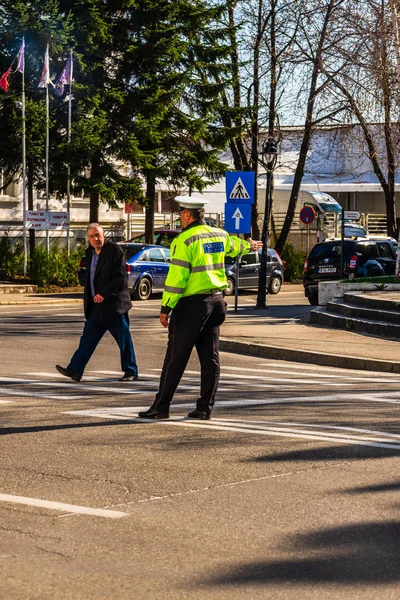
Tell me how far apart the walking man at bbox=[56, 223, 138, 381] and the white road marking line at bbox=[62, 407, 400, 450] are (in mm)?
2592

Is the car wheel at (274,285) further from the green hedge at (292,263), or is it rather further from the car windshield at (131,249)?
the green hedge at (292,263)

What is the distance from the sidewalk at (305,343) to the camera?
16.7 meters

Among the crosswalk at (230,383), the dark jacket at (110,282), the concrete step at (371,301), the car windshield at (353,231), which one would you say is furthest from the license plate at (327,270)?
the dark jacket at (110,282)

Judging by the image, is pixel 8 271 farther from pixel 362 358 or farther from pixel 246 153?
pixel 362 358

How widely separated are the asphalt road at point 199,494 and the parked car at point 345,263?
62.4 feet

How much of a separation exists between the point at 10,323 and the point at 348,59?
411 inches

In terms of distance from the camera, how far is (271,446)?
905 cm

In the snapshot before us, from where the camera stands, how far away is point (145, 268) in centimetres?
3428

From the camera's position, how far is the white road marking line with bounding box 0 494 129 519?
21.9ft

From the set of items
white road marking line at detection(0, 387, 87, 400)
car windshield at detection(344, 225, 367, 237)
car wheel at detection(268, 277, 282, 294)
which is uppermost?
car windshield at detection(344, 225, 367, 237)

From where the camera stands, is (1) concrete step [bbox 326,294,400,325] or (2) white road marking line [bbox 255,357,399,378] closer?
(2) white road marking line [bbox 255,357,399,378]

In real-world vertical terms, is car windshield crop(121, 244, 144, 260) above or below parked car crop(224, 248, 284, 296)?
above

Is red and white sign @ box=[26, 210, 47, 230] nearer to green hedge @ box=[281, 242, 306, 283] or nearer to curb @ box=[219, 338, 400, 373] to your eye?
green hedge @ box=[281, 242, 306, 283]

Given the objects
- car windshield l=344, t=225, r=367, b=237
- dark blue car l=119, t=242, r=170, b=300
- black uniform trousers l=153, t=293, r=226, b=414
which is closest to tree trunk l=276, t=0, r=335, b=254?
car windshield l=344, t=225, r=367, b=237
